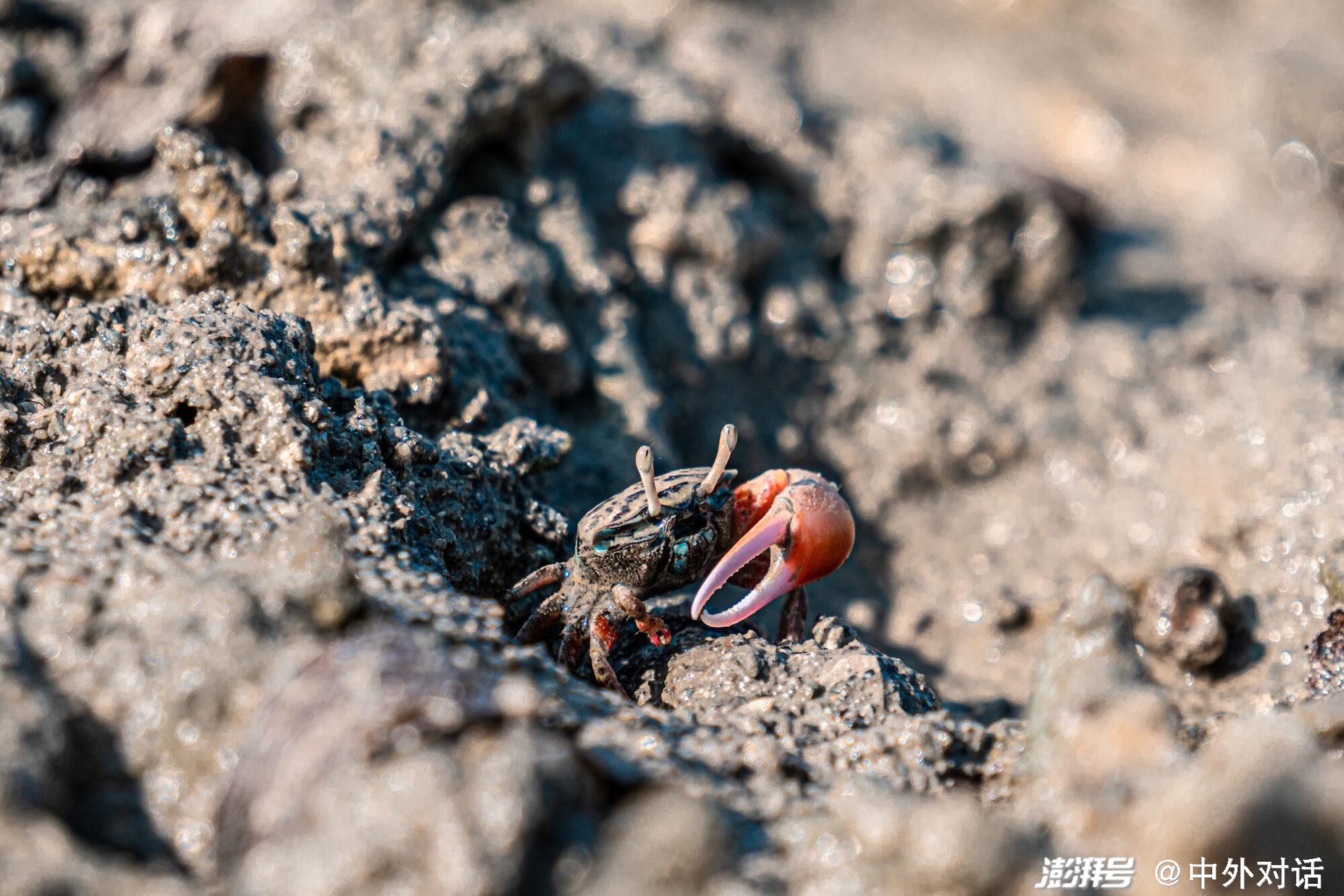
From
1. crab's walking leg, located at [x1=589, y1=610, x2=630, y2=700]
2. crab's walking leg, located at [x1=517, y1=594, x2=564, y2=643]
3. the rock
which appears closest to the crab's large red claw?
crab's walking leg, located at [x1=589, y1=610, x2=630, y2=700]

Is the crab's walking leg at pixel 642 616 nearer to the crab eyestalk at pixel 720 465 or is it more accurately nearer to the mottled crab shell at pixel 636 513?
the mottled crab shell at pixel 636 513

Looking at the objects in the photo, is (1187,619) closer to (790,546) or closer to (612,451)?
(790,546)

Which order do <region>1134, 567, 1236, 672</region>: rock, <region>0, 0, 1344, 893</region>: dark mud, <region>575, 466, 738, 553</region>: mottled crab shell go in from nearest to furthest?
1. <region>0, 0, 1344, 893</region>: dark mud
2. <region>575, 466, 738, 553</region>: mottled crab shell
3. <region>1134, 567, 1236, 672</region>: rock

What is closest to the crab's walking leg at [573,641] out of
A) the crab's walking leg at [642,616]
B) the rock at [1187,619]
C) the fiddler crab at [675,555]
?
the fiddler crab at [675,555]

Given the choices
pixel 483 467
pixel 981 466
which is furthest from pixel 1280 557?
pixel 483 467

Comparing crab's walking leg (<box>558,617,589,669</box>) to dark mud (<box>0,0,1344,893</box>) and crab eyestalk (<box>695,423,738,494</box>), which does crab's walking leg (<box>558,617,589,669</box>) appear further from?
crab eyestalk (<box>695,423,738,494</box>)

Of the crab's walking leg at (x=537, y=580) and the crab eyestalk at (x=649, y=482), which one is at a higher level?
the crab eyestalk at (x=649, y=482)
